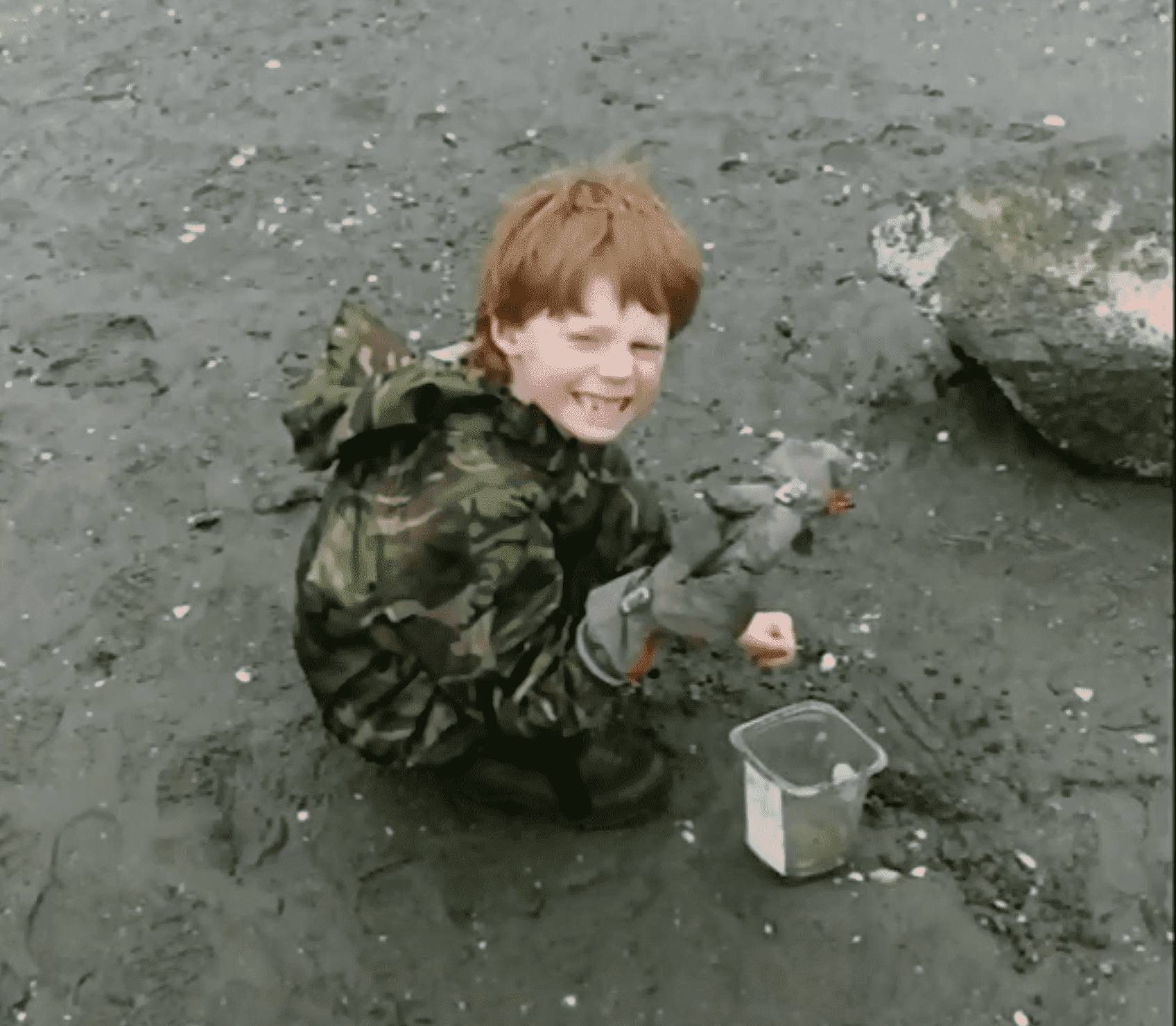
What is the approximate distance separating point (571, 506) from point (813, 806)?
1.96ft

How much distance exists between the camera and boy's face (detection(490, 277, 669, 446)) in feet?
6.02

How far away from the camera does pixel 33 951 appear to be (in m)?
2.17

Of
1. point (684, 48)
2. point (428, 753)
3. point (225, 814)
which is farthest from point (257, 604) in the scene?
point (684, 48)

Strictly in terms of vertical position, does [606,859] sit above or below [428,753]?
below

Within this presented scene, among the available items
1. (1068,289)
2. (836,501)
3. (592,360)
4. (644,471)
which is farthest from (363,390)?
(1068,289)

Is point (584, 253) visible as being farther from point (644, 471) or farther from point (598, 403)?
point (644, 471)

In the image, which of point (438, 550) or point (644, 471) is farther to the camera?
point (644, 471)

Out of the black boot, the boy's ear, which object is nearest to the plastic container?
the black boot

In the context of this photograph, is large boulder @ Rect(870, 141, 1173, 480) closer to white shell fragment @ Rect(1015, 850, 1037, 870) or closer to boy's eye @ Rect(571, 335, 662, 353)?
white shell fragment @ Rect(1015, 850, 1037, 870)

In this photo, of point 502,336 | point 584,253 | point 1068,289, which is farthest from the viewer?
point 1068,289

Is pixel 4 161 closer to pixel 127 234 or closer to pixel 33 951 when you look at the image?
pixel 127 234

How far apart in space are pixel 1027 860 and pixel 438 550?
44.1 inches

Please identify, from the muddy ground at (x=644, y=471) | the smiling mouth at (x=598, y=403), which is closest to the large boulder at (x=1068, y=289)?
the muddy ground at (x=644, y=471)

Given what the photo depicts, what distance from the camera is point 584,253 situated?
180 cm
